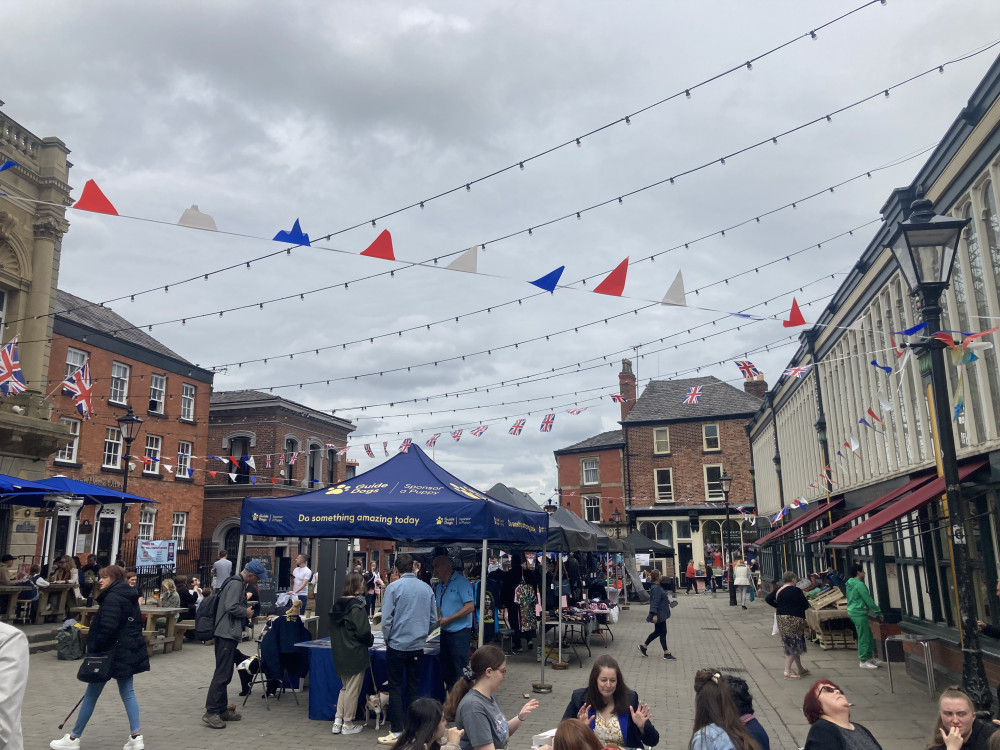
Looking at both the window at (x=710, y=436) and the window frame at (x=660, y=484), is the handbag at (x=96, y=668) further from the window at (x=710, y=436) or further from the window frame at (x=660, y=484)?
the window at (x=710, y=436)

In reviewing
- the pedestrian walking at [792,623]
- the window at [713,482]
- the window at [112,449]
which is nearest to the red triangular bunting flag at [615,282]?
the pedestrian walking at [792,623]

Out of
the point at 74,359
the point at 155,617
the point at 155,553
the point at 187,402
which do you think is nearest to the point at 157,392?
the point at 187,402

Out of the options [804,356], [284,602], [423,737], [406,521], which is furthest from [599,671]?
[804,356]

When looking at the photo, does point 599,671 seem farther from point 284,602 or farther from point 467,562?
point 467,562

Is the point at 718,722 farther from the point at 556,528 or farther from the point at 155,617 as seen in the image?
the point at 155,617

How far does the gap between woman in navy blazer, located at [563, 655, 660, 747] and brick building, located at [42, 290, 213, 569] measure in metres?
23.0

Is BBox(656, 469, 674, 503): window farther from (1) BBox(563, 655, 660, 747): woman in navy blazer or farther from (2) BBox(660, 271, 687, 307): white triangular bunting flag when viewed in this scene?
(1) BBox(563, 655, 660, 747): woman in navy blazer

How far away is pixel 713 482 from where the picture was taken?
140 ft

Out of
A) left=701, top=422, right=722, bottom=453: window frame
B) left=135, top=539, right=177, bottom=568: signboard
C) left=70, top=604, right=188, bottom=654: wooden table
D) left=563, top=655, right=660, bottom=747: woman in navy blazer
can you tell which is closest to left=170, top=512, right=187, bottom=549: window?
left=135, top=539, right=177, bottom=568: signboard

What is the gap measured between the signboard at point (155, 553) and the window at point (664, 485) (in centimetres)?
2688

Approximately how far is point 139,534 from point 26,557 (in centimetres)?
1076

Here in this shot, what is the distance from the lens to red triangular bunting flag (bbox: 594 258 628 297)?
8.89 metres

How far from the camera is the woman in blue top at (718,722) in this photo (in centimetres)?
421

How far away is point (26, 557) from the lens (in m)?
19.0
